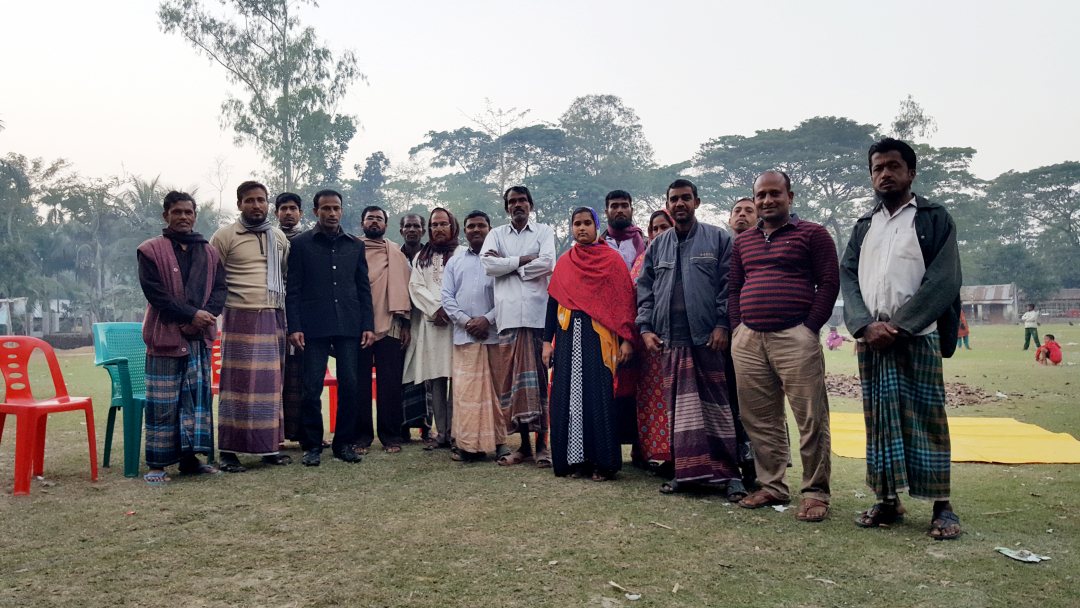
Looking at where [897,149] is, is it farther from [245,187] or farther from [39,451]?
[39,451]

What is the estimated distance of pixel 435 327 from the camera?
6164mm

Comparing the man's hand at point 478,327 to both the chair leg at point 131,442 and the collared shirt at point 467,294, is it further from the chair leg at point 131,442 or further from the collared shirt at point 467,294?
the chair leg at point 131,442

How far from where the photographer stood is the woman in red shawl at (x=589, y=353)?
4914mm

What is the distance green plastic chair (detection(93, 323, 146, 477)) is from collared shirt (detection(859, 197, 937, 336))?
451 centimetres

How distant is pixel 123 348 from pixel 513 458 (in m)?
2.90

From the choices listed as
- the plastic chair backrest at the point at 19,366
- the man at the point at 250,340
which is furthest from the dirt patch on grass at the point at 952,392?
the plastic chair backrest at the point at 19,366

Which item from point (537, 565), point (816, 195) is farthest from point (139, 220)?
point (537, 565)

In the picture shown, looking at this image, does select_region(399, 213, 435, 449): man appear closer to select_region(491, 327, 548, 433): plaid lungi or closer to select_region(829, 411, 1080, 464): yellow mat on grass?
select_region(491, 327, 548, 433): plaid lungi

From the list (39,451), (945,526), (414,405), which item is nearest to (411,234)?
(414,405)

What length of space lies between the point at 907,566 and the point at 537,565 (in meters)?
1.50

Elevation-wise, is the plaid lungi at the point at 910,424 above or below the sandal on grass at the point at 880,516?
above

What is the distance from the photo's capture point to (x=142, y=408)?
5176 millimetres

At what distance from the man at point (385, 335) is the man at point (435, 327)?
12 cm

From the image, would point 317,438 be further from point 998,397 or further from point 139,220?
point 139,220
